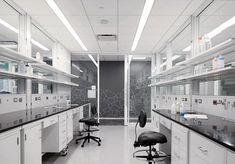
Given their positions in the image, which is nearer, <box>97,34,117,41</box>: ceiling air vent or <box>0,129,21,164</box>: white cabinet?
<box>0,129,21,164</box>: white cabinet

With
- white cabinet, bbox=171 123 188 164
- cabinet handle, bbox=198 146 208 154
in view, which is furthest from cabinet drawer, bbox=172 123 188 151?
cabinet handle, bbox=198 146 208 154

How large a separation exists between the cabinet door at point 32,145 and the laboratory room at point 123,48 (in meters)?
0.01

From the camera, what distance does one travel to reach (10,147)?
59.3 inches

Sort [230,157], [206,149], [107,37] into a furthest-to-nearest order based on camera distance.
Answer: [107,37]
[206,149]
[230,157]

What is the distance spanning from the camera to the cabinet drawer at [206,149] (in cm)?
113

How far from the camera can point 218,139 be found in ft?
3.76

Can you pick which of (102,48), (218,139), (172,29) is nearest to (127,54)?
(102,48)

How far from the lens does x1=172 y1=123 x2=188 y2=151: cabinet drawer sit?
5.62 ft

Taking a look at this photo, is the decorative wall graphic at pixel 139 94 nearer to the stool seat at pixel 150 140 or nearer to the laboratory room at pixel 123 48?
the laboratory room at pixel 123 48

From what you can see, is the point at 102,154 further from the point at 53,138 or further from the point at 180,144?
the point at 180,144

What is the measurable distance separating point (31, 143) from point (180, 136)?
1.72 m

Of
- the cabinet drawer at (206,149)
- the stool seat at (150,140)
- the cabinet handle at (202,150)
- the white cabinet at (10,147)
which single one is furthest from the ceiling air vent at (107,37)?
the cabinet handle at (202,150)

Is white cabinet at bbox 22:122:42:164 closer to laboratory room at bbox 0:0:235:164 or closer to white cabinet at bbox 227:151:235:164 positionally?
laboratory room at bbox 0:0:235:164

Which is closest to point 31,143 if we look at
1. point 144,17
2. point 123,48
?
point 144,17
